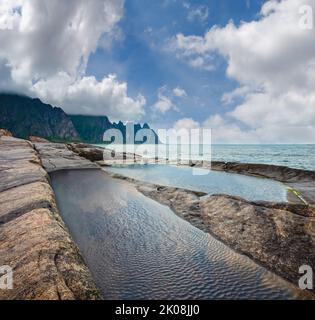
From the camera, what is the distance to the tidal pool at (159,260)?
772 cm

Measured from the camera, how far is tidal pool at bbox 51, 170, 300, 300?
25.3 feet

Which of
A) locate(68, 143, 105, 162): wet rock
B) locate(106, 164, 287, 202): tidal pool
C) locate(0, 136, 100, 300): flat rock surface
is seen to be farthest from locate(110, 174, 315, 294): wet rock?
locate(68, 143, 105, 162): wet rock

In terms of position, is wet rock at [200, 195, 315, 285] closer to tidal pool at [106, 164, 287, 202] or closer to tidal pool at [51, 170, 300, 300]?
tidal pool at [51, 170, 300, 300]

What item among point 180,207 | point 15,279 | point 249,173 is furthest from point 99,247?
point 249,173

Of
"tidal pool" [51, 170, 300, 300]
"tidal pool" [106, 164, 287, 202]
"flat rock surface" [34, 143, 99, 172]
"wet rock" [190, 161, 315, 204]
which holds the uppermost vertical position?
"flat rock surface" [34, 143, 99, 172]

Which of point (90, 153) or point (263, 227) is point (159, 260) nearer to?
point (263, 227)

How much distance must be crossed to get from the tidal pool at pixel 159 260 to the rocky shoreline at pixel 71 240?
2.96 ft

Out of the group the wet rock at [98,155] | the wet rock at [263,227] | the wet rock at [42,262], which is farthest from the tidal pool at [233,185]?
the wet rock at [98,155]

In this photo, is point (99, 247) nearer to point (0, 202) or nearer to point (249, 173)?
point (0, 202)

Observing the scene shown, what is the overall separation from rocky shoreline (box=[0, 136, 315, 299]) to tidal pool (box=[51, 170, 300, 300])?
90cm

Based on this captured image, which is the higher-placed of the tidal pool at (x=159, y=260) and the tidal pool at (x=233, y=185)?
the tidal pool at (x=233, y=185)

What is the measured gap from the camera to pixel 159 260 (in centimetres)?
973

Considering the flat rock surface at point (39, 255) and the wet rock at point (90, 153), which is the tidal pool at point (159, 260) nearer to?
the flat rock surface at point (39, 255)

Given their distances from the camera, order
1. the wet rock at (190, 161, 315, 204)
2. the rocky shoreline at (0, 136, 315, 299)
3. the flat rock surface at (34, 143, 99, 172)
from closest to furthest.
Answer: the rocky shoreline at (0, 136, 315, 299) → the wet rock at (190, 161, 315, 204) → the flat rock surface at (34, 143, 99, 172)
